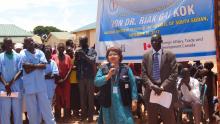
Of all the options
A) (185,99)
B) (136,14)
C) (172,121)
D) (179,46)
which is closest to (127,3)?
(136,14)

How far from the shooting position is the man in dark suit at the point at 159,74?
21.4 ft

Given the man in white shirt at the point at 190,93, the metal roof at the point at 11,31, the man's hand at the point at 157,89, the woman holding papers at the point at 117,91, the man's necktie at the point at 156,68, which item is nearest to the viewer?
the woman holding papers at the point at 117,91

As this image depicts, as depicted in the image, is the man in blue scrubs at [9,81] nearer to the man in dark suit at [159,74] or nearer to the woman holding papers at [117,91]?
the woman holding papers at [117,91]

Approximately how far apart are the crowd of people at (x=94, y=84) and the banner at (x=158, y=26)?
636mm

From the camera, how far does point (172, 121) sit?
664cm

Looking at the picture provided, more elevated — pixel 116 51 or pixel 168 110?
pixel 116 51

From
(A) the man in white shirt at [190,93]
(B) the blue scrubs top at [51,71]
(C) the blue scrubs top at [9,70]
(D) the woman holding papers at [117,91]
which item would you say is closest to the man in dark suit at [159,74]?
(D) the woman holding papers at [117,91]

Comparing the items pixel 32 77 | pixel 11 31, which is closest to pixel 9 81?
pixel 32 77

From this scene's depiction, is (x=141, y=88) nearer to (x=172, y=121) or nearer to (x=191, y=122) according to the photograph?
(x=191, y=122)

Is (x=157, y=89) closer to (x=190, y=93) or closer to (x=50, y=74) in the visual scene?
(x=190, y=93)

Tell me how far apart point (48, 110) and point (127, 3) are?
264 cm

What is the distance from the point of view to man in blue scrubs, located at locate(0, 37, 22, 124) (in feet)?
26.5

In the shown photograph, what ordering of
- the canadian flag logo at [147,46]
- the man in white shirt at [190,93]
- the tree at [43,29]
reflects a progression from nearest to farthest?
the canadian flag logo at [147,46] < the man in white shirt at [190,93] < the tree at [43,29]

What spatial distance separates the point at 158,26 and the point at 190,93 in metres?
1.59
